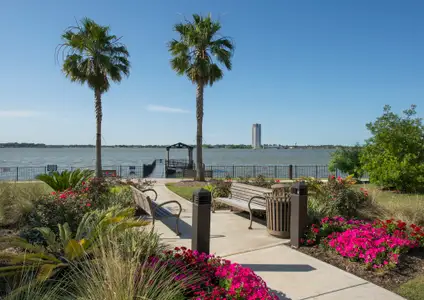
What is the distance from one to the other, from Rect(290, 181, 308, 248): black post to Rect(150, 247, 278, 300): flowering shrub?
2.17 meters

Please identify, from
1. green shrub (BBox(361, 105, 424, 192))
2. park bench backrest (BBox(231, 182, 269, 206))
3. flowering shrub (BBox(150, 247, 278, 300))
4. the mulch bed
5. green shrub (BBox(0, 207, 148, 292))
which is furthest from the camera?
green shrub (BBox(361, 105, 424, 192))

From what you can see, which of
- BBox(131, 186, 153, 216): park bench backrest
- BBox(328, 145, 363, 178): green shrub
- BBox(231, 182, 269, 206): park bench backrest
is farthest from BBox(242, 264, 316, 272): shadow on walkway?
BBox(328, 145, 363, 178): green shrub

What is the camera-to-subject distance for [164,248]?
4.39m

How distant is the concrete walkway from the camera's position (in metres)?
3.90

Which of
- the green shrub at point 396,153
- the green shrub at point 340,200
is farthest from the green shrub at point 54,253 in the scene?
the green shrub at point 396,153

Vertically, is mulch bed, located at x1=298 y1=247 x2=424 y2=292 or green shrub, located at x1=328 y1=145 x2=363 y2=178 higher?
green shrub, located at x1=328 y1=145 x2=363 y2=178

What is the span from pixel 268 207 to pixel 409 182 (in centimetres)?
945

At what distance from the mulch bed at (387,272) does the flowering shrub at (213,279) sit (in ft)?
5.44

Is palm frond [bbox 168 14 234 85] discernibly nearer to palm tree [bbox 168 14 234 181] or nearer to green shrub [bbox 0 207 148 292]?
palm tree [bbox 168 14 234 181]

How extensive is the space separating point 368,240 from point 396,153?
10.5 m

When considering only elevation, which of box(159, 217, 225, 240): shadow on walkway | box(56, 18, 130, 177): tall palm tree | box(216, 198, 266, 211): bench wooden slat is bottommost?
box(159, 217, 225, 240): shadow on walkway

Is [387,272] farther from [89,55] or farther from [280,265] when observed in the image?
[89,55]

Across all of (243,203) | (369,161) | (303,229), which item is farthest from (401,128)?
(303,229)

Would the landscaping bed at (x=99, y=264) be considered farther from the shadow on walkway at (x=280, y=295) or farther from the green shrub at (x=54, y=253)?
the shadow on walkway at (x=280, y=295)
